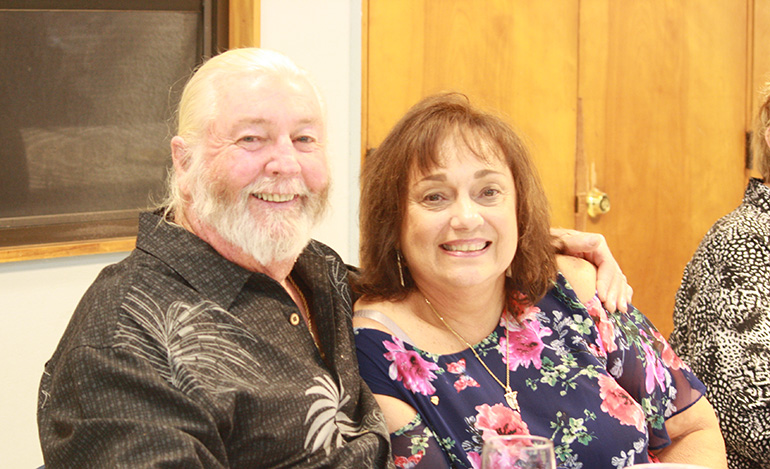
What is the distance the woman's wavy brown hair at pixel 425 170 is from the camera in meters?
1.65

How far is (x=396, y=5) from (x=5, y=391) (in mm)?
1769

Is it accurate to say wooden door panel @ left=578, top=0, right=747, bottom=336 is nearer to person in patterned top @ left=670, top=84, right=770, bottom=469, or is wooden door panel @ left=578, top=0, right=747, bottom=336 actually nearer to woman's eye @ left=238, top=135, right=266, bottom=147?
person in patterned top @ left=670, top=84, right=770, bottom=469

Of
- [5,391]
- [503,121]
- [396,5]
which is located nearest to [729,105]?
[396,5]

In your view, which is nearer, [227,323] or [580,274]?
[227,323]

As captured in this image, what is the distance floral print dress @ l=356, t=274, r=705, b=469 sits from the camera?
1535mm

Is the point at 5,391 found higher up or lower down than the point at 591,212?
lower down

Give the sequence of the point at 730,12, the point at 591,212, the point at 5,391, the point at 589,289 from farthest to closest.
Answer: the point at 730,12 → the point at 591,212 → the point at 5,391 → the point at 589,289

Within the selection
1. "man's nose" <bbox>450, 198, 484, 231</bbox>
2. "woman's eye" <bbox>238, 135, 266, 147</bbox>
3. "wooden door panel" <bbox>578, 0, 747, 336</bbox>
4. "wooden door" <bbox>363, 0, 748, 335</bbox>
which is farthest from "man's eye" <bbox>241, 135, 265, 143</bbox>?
"wooden door panel" <bbox>578, 0, 747, 336</bbox>

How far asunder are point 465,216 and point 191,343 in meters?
0.61

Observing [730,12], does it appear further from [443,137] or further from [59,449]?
[59,449]

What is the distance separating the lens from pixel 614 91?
3.55 meters

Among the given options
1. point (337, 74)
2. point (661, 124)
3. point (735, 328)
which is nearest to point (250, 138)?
point (735, 328)

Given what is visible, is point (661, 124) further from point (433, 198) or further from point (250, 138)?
point (250, 138)

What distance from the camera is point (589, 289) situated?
5.85ft
